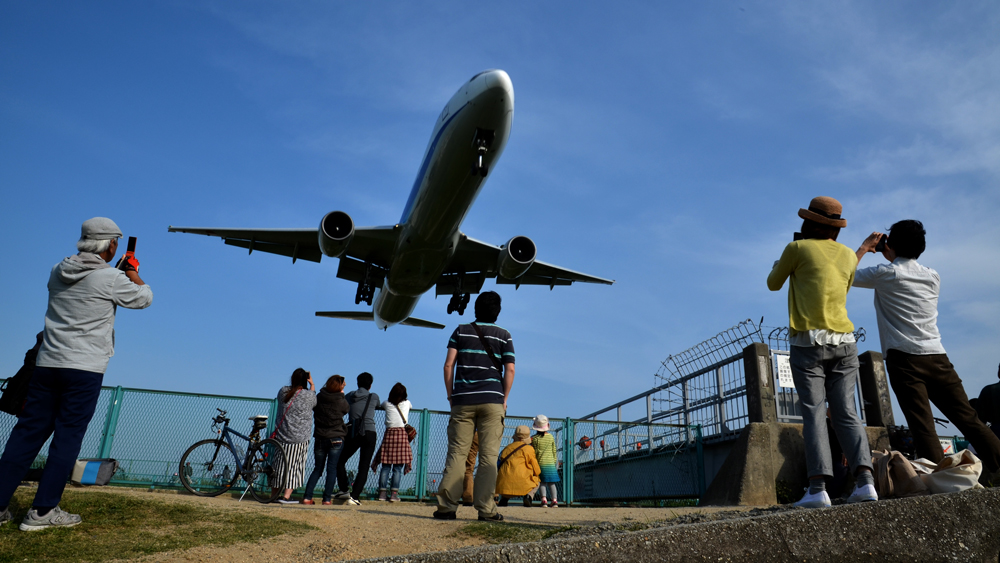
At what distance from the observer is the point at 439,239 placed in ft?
47.7

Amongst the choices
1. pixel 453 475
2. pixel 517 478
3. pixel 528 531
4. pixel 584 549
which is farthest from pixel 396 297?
pixel 584 549

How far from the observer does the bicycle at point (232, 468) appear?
8.70m

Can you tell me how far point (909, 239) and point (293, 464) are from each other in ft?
24.9

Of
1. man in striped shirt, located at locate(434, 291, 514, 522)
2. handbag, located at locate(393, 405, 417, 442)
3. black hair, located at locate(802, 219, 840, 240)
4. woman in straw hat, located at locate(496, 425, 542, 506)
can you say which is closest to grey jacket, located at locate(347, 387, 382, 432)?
handbag, located at locate(393, 405, 417, 442)

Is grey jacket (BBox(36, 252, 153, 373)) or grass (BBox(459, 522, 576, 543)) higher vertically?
grey jacket (BBox(36, 252, 153, 373))

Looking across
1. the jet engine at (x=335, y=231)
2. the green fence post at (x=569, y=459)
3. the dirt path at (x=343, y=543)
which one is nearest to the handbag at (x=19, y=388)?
the dirt path at (x=343, y=543)

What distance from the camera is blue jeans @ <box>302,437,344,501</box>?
29.5 ft

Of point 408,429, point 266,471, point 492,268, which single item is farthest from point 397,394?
point 492,268

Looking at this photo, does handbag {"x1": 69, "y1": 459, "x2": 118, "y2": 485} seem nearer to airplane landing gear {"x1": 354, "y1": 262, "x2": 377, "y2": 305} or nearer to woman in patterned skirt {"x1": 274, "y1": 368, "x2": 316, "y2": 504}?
woman in patterned skirt {"x1": 274, "y1": 368, "x2": 316, "y2": 504}

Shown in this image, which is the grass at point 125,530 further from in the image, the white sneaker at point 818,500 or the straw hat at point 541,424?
the straw hat at point 541,424

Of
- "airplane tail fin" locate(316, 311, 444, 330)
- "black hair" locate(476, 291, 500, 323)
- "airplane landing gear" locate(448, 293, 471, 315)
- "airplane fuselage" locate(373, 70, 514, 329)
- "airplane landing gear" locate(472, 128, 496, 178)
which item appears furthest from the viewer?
"airplane tail fin" locate(316, 311, 444, 330)

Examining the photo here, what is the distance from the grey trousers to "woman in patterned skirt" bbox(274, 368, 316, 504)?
6617 millimetres

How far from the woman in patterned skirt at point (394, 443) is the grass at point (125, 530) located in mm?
4535

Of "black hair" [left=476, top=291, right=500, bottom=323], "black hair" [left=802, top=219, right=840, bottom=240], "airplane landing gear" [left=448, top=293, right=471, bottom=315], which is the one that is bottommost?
"black hair" [left=476, top=291, right=500, bottom=323]
